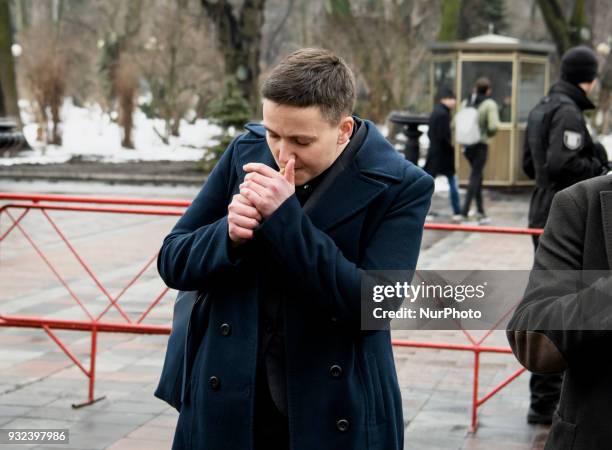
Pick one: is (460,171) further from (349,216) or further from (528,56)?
(349,216)

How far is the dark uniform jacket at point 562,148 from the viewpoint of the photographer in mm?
6598

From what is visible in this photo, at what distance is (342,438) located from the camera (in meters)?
2.56

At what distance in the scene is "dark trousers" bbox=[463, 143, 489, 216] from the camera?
15562 millimetres

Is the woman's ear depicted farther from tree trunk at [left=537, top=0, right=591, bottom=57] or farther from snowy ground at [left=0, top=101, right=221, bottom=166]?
tree trunk at [left=537, top=0, right=591, bottom=57]

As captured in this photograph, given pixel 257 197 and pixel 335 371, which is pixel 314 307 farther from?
pixel 257 197

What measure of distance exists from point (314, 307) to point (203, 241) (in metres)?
0.30

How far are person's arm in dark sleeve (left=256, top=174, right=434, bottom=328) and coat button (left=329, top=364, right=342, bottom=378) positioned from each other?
0.11 meters

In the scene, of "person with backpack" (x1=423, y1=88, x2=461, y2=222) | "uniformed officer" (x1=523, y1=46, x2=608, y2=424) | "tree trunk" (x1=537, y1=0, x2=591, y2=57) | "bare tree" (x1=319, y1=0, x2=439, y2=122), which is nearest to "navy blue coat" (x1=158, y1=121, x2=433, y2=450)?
"uniformed officer" (x1=523, y1=46, x2=608, y2=424)

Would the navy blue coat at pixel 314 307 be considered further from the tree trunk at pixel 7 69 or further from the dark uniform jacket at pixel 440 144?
the tree trunk at pixel 7 69

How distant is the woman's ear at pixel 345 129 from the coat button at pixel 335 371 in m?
0.52

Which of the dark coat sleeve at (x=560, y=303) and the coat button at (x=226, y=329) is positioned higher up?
the dark coat sleeve at (x=560, y=303)

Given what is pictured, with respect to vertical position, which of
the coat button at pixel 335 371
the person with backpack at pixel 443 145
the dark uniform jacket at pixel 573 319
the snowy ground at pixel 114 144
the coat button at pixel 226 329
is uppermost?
the dark uniform jacket at pixel 573 319

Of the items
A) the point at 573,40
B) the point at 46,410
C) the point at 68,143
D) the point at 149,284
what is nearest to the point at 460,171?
the point at 573,40

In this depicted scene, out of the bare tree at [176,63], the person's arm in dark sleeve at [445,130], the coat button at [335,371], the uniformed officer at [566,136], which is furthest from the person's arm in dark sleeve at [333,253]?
the bare tree at [176,63]
